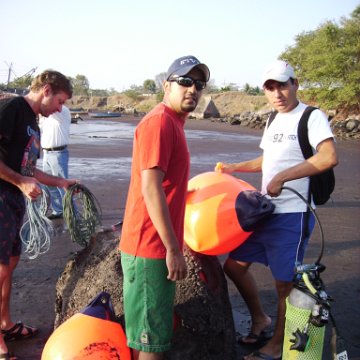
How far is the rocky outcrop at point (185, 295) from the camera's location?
3.27 m

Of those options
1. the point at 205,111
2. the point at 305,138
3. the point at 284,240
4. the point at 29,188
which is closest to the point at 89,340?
the point at 29,188

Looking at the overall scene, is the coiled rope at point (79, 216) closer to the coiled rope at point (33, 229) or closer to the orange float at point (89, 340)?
the coiled rope at point (33, 229)

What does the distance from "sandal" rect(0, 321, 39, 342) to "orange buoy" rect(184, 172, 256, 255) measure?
64.6 inches

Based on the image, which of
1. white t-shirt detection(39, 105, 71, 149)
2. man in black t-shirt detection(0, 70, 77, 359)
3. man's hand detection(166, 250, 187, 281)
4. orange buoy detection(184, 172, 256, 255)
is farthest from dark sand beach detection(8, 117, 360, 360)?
man's hand detection(166, 250, 187, 281)

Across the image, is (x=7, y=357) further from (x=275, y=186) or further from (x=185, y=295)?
(x=275, y=186)

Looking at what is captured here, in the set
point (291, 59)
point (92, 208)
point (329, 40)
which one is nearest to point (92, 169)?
point (92, 208)

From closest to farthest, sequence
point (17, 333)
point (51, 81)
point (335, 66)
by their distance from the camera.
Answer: point (51, 81) < point (17, 333) < point (335, 66)

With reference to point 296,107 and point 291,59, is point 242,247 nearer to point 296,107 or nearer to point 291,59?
point 296,107

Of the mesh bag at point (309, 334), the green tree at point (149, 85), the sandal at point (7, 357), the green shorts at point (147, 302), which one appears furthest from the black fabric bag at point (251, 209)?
the green tree at point (149, 85)

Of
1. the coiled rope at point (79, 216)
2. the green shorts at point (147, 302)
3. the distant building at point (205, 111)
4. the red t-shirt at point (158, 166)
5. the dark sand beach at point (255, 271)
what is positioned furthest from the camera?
the distant building at point (205, 111)

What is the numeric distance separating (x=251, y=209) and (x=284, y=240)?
1.17 feet

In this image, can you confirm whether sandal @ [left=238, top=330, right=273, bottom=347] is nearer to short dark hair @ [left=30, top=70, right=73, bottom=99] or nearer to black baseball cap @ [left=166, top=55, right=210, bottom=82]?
black baseball cap @ [left=166, top=55, right=210, bottom=82]

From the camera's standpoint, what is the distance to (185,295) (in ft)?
10.9

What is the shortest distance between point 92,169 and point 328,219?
7.49 m
